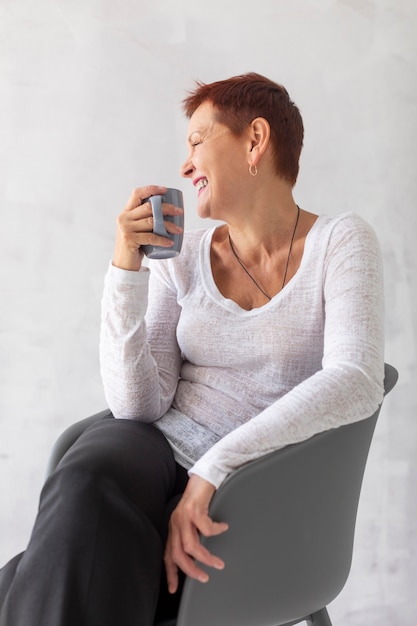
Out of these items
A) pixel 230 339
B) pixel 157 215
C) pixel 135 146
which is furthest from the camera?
pixel 135 146

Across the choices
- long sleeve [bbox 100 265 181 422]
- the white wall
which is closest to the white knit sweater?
long sleeve [bbox 100 265 181 422]

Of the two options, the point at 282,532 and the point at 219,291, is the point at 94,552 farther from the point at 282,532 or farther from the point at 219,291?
the point at 219,291

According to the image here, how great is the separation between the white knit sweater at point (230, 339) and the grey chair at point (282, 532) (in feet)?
0.28

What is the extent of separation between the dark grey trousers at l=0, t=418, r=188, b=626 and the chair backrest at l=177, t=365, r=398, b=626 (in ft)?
0.26

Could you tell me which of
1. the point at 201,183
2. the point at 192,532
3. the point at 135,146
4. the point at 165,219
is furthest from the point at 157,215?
the point at 135,146

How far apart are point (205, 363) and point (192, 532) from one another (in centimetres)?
41

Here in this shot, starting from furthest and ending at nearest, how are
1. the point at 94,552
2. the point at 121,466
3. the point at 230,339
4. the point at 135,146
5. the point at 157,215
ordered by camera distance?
the point at 135,146, the point at 230,339, the point at 157,215, the point at 121,466, the point at 94,552

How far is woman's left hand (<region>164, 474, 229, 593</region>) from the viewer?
3.19ft

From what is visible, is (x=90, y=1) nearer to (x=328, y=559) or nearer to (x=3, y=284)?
(x=3, y=284)

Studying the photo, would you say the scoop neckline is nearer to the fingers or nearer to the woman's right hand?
the woman's right hand

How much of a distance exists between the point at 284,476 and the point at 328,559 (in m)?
0.23

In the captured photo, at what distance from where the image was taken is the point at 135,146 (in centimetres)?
183

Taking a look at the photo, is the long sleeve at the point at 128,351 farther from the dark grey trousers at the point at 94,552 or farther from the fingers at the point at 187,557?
the fingers at the point at 187,557

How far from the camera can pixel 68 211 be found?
6.04ft
